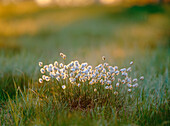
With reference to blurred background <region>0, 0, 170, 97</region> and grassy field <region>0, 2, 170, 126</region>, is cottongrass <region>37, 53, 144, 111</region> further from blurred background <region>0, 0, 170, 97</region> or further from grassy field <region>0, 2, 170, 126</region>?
blurred background <region>0, 0, 170, 97</region>

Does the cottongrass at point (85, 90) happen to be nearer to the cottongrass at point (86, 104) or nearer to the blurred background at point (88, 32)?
the cottongrass at point (86, 104)

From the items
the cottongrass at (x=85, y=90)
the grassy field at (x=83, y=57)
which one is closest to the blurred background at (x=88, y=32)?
the grassy field at (x=83, y=57)

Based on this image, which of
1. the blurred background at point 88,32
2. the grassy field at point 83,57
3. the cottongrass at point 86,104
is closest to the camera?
the cottongrass at point 86,104

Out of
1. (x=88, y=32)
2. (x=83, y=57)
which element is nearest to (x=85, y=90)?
(x=83, y=57)

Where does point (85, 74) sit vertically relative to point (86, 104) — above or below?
above

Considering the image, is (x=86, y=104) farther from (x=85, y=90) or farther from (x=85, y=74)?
(x=85, y=74)

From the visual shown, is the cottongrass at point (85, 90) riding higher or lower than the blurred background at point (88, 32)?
lower

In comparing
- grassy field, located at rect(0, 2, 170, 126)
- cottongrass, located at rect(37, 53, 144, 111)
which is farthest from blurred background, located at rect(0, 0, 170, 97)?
cottongrass, located at rect(37, 53, 144, 111)
